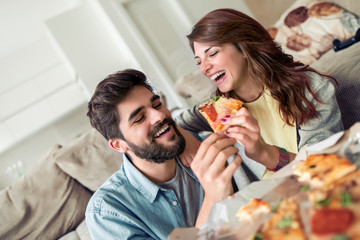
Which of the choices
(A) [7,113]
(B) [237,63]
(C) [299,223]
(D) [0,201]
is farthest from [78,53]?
(C) [299,223]

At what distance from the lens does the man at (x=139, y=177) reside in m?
1.17

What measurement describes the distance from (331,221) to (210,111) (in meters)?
0.75

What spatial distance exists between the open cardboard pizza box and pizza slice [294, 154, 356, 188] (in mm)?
26

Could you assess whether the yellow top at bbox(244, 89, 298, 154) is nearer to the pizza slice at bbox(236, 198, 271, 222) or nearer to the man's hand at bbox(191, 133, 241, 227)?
the man's hand at bbox(191, 133, 241, 227)

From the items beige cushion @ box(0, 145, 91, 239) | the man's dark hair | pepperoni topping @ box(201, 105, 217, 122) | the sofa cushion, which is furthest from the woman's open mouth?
beige cushion @ box(0, 145, 91, 239)

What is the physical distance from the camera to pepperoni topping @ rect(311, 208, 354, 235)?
1.84 ft

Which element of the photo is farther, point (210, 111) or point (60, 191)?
point (60, 191)

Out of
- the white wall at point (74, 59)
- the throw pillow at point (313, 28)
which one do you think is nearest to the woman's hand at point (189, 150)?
the throw pillow at point (313, 28)

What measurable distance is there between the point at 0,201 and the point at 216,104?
1908 mm

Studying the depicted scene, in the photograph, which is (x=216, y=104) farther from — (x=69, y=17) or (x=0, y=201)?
(x=69, y=17)

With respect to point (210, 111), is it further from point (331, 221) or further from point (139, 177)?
point (331, 221)

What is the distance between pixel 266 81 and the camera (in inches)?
60.0

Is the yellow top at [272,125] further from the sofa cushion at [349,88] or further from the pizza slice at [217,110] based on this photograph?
the sofa cushion at [349,88]

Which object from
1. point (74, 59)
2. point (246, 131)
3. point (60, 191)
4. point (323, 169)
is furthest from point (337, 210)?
point (74, 59)
